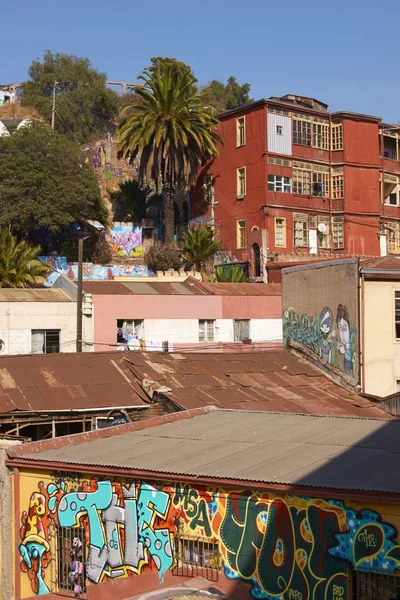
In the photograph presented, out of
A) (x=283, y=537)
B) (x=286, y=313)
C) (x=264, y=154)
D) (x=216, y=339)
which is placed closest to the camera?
(x=283, y=537)

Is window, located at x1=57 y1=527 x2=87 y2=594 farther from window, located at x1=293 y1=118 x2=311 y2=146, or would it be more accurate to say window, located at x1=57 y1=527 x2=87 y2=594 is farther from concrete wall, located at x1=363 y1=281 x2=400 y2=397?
window, located at x1=293 y1=118 x2=311 y2=146

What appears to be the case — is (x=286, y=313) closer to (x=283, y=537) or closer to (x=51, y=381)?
(x=51, y=381)

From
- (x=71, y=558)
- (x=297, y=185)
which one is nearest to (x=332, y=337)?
(x=71, y=558)

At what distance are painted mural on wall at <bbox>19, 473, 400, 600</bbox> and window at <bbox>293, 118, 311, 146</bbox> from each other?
41.0 metres

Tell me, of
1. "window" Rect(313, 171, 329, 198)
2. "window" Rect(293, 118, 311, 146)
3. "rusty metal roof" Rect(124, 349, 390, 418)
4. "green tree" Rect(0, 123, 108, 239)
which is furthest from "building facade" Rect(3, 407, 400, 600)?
"window" Rect(313, 171, 329, 198)

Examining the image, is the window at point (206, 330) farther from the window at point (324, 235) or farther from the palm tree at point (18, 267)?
the window at point (324, 235)

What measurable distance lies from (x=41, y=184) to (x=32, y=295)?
15.3 metres

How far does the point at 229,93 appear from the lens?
91.5 meters

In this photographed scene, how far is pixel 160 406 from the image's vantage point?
77.7 feet

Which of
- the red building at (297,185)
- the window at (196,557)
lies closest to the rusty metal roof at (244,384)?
the window at (196,557)

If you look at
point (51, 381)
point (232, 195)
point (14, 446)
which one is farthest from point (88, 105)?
point (14, 446)

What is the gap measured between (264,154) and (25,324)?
72.1 ft

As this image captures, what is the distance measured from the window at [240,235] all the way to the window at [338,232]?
6.28m

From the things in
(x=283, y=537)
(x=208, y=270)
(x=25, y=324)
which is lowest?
(x=283, y=537)
